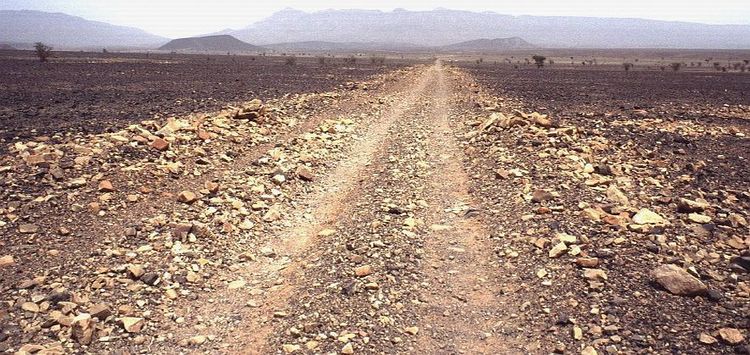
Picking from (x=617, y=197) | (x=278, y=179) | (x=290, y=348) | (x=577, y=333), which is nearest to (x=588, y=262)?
(x=577, y=333)

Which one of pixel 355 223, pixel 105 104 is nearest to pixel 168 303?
pixel 355 223

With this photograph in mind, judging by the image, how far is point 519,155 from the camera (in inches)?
428

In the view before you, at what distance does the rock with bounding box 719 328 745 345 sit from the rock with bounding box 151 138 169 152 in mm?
10249

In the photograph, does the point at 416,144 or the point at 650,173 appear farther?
the point at 416,144

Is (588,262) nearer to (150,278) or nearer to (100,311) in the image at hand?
(150,278)

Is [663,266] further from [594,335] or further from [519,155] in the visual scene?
[519,155]

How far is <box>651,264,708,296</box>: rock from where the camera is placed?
Result: 5.04 m

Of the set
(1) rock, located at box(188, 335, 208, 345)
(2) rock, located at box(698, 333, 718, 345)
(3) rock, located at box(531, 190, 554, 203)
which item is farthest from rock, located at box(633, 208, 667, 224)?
(1) rock, located at box(188, 335, 208, 345)

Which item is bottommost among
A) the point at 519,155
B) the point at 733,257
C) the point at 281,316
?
the point at 281,316

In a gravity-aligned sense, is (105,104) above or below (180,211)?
above

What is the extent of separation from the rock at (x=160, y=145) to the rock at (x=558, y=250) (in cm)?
842

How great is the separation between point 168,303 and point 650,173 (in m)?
9.87

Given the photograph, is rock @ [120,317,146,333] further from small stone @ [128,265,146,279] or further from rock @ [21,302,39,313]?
rock @ [21,302,39,313]

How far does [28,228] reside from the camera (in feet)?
21.6
